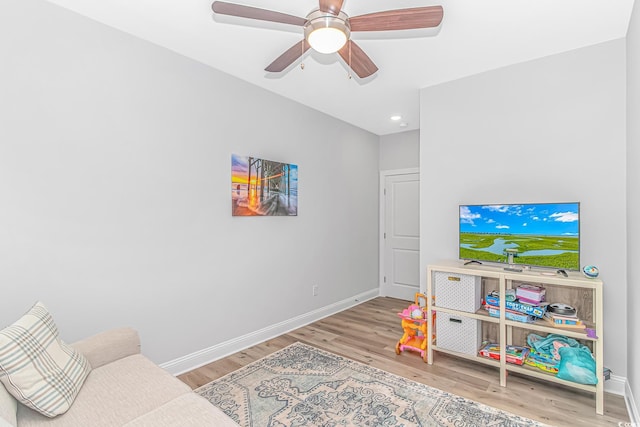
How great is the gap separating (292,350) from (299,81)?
8.50 feet

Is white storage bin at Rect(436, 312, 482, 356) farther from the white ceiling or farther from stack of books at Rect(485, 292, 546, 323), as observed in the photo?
the white ceiling

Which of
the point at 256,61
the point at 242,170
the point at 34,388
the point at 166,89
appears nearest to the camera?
the point at 34,388

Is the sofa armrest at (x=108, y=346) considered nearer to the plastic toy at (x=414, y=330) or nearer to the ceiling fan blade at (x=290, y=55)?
the ceiling fan blade at (x=290, y=55)

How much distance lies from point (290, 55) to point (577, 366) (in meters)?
2.78

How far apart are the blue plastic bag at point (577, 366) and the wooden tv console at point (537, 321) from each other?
0.12 feet

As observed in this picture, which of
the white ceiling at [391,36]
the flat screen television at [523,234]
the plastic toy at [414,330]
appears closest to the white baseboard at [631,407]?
the flat screen television at [523,234]

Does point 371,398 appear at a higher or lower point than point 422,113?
lower

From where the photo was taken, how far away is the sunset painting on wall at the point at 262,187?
3.03 m

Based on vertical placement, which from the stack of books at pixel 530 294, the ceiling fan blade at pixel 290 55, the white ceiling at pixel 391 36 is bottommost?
the stack of books at pixel 530 294

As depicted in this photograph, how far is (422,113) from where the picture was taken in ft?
10.7

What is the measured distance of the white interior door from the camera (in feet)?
15.8

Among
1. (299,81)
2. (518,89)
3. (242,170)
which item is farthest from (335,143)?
(518,89)

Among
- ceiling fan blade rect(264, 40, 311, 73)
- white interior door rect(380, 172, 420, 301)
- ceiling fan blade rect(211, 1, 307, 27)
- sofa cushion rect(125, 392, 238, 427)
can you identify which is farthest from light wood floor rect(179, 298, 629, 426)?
ceiling fan blade rect(211, 1, 307, 27)

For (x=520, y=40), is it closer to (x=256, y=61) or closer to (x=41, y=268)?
(x=256, y=61)
